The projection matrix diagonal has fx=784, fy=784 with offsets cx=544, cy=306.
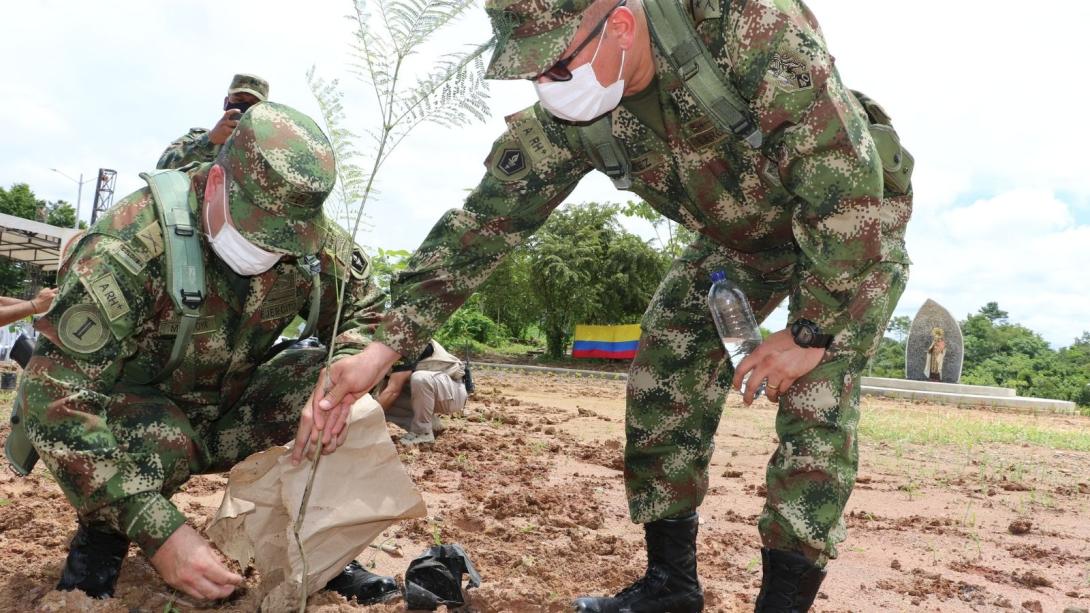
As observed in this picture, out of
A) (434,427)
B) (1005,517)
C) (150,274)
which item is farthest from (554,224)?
(150,274)

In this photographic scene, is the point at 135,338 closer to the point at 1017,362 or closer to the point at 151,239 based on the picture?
the point at 151,239

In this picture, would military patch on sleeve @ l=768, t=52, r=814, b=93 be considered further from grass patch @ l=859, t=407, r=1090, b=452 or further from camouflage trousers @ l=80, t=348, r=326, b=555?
grass patch @ l=859, t=407, r=1090, b=452

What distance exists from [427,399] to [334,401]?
288 cm

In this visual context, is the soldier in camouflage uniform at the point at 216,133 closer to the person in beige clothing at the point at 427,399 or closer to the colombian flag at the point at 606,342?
the person in beige clothing at the point at 427,399

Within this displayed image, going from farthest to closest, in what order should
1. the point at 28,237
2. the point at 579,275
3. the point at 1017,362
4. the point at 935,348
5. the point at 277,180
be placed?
the point at 1017,362
the point at 579,275
the point at 935,348
the point at 28,237
the point at 277,180

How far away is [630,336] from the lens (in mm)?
21266

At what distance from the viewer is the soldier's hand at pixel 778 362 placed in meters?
1.93

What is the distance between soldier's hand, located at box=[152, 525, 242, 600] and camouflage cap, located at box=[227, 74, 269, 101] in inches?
125

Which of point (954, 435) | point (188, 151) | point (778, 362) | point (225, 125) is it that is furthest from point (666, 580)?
point (954, 435)

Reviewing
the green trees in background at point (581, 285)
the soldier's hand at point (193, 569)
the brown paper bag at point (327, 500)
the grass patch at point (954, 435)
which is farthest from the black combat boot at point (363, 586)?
the green trees in background at point (581, 285)

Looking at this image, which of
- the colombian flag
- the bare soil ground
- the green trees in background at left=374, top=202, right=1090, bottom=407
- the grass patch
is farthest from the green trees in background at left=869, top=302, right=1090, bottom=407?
the bare soil ground

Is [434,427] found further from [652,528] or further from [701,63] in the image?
[701,63]

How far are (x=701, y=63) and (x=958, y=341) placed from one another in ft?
68.1

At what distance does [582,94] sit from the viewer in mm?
1949
